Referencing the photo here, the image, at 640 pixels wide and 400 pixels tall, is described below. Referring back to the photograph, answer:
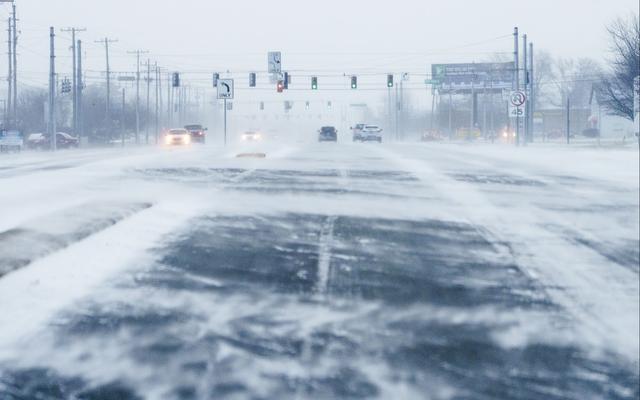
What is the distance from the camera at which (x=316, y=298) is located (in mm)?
8695

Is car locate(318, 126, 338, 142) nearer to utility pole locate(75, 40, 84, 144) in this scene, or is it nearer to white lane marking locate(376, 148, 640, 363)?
utility pole locate(75, 40, 84, 144)

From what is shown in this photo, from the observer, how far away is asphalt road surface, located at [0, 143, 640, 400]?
642 centimetres

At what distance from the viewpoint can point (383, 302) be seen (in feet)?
28.4

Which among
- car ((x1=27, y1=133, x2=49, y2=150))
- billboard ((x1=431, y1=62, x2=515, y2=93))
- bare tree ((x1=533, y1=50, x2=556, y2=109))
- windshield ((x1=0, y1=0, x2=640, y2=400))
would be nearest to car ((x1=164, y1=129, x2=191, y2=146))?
car ((x1=27, y1=133, x2=49, y2=150))

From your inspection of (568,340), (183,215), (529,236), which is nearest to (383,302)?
(568,340)

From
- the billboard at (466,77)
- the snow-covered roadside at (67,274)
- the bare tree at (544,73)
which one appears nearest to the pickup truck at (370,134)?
the billboard at (466,77)

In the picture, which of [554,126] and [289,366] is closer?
[289,366]

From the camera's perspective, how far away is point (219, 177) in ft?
76.2

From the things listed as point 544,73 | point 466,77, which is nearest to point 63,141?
point 466,77

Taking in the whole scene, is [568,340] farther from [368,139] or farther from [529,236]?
[368,139]

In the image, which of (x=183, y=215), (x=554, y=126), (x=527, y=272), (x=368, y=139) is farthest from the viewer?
(x=554, y=126)

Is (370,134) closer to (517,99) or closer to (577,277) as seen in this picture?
(517,99)

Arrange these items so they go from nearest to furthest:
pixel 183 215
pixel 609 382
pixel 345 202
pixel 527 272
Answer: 1. pixel 609 382
2. pixel 527 272
3. pixel 183 215
4. pixel 345 202

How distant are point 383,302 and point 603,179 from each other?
52.5ft
